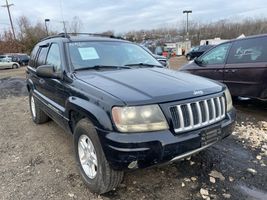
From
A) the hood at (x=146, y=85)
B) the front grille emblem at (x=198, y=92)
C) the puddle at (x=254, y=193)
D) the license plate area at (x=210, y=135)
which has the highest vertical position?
the hood at (x=146, y=85)

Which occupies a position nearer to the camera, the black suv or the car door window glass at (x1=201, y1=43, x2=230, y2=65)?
the black suv

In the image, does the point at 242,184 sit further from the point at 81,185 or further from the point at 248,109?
the point at 248,109

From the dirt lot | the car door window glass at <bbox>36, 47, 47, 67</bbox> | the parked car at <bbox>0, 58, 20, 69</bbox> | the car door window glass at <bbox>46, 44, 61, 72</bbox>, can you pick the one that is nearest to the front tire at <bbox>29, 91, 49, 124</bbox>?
the dirt lot

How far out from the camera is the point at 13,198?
10.4 feet

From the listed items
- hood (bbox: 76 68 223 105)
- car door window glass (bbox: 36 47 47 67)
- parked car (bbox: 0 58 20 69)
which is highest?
car door window glass (bbox: 36 47 47 67)

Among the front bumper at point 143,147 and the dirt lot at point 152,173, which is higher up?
the front bumper at point 143,147

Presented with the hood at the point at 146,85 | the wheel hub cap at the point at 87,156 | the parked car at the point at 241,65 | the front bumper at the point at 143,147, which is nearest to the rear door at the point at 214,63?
the parked car at the point at 241,65

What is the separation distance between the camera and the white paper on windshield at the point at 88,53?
3889 mm

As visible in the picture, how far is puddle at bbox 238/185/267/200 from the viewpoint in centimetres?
303

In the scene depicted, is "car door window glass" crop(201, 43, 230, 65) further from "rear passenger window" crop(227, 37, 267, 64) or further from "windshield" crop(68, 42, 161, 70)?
"windshield" crop(68, 42, 161, 70)

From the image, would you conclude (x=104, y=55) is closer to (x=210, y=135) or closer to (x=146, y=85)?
(x=146, y=85)

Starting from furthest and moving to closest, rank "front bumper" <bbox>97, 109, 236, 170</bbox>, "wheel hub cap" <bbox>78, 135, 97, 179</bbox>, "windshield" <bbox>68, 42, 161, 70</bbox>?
1. "windshield" <bbox>68, 42, 161, 70</bbox>
2. "wheel hub cap" <bbox>78, 135, 97, 179</bbox>
3. "front bumper" <bbox>97, 109, 236, 170</bbox>

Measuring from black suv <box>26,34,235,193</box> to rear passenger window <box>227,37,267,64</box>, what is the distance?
110 inches

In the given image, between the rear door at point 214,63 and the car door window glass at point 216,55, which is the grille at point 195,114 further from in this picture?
the car door window glass at point 216,55
